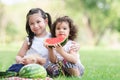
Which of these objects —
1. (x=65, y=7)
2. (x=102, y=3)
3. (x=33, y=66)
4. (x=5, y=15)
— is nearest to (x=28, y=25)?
(x=33, y=66)

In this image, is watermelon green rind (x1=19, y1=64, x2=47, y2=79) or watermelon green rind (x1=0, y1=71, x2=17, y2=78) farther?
watermelon green rind (x1=0, y1=71, x2=17, y2=78)

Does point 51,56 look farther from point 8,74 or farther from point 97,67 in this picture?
point 97,67

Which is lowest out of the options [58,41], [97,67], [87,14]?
[87,14]

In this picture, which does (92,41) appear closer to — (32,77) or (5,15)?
(5,15)

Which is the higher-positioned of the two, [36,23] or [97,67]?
[36,23]

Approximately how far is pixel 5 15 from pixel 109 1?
68.3 ft

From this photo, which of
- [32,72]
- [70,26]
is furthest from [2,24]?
[32,72]

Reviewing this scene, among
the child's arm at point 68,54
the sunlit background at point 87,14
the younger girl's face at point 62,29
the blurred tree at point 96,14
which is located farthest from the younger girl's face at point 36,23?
the blurred tree at point 96,14

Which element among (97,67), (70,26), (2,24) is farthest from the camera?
(2,24)

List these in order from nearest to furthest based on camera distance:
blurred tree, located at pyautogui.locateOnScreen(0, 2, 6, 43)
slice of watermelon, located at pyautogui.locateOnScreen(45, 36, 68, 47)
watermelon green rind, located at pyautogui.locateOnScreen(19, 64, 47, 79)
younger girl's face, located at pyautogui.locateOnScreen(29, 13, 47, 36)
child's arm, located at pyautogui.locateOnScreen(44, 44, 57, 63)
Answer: watermelon green rind, located at pyautogui.locateOnScreen(19, 64, 47, 79), slice of watermelon, located at pyautogui.locateOnScreen(45, 36, 68, 47), child's arm, located at pyautogui.locateOnScreen(44, 44, 57, 63), younger girl's face, located at pyautogui.locateOnScreen(29, 13, 47, 36), blurred tree, located at pyautogui.locateOnScreen(0, 2, 6, 43)

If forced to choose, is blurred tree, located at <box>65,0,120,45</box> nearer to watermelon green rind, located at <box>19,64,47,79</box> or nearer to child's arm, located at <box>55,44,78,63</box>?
child's arm, located at <box>55,44,78,63</box>

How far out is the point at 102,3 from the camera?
37.4 meters

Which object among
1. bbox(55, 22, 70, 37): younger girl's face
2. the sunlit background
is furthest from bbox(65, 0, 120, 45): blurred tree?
bbox(55, 22, 70, 37): younger girl's face

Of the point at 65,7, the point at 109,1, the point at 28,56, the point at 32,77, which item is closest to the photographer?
the point at 32,77
